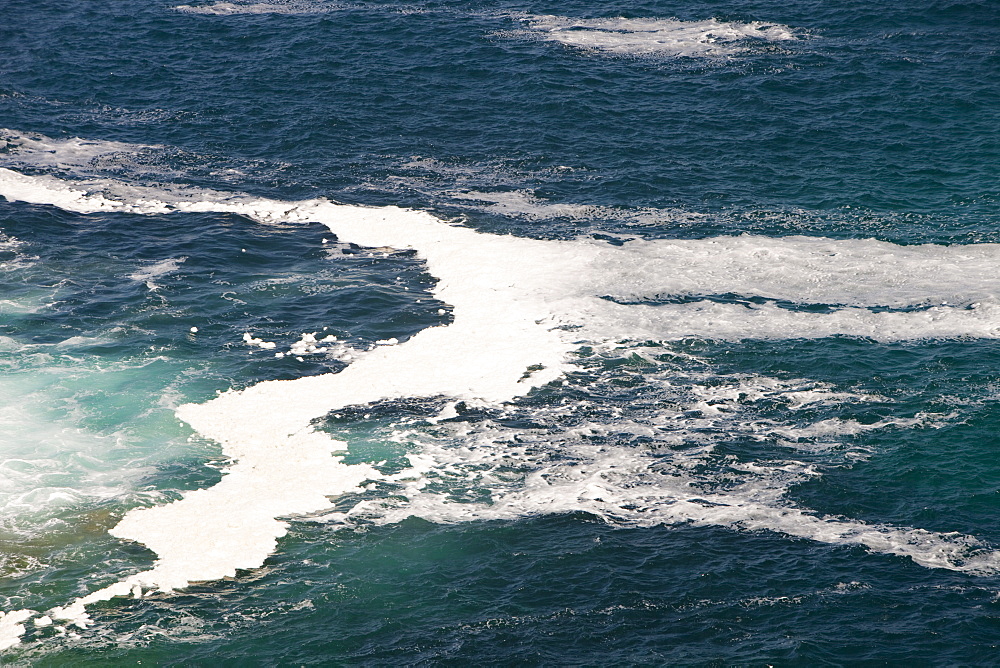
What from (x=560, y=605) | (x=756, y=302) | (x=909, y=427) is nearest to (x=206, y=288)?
(x=756, y=302)

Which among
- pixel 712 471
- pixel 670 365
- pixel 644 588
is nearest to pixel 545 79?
pixel 670 365

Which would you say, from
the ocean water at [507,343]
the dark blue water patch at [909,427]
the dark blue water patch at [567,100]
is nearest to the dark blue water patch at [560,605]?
the ocean water at [507,343]

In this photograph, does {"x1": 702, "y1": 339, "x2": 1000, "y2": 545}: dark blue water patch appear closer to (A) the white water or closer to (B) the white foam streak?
(A) the white water

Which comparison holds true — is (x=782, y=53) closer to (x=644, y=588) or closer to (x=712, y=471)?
(x=712, y=471)

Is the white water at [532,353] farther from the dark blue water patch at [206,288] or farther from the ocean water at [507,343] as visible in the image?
the dark blue water patch at [206,288]

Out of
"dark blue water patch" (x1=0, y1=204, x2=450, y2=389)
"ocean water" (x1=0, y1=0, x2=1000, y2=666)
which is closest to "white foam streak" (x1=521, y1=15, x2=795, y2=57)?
"ocean water" (x1=0, y1=0, x2=1000, y2=666)
